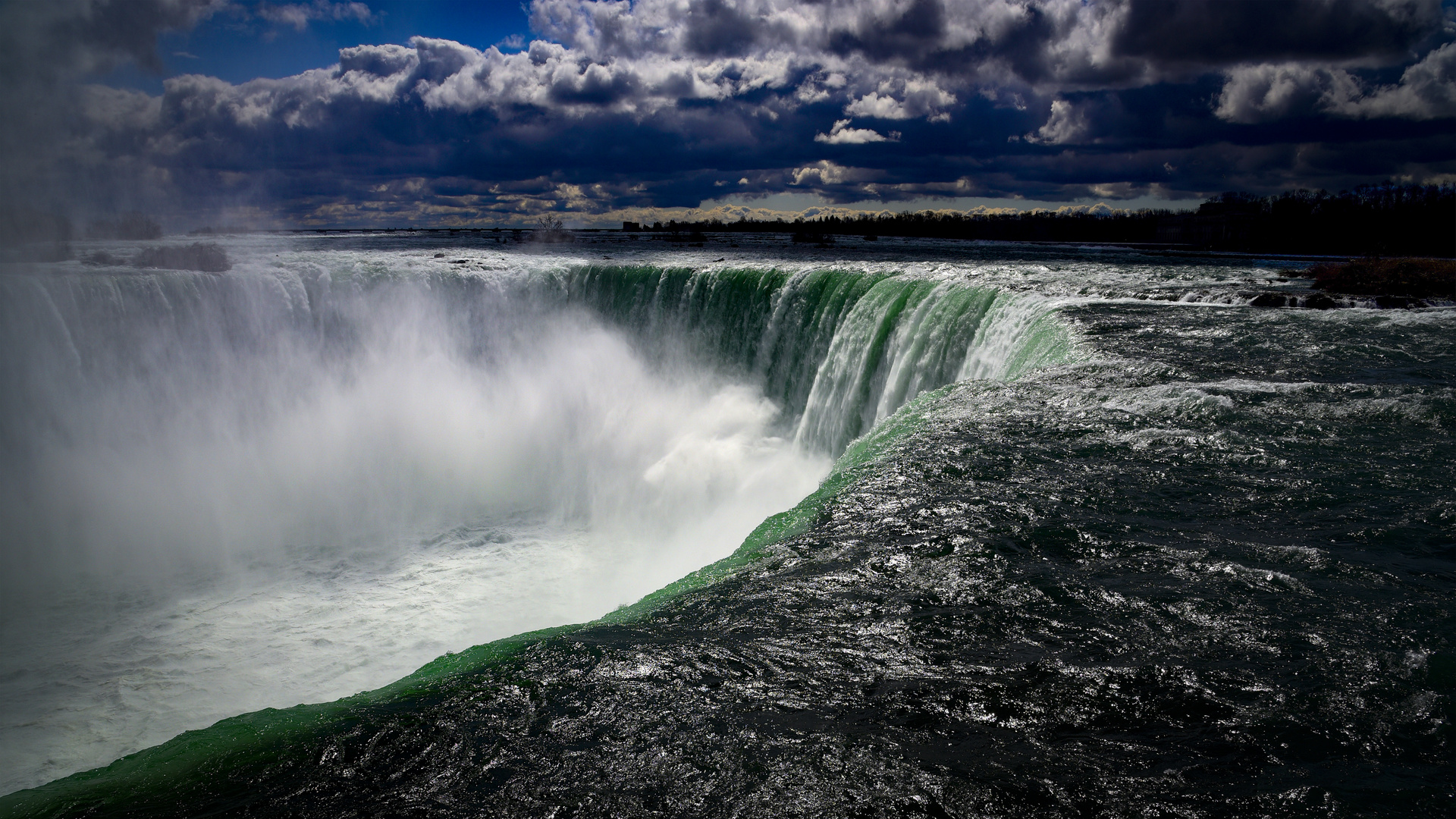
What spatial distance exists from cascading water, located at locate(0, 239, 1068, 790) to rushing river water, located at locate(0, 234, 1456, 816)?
0.27ft

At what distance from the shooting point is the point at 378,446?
1648cm

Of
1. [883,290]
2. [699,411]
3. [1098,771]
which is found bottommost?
[699,411]

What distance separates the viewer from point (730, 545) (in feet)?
37.8

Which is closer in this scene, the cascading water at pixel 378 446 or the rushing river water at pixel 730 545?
the rushing river water at pixel 730 545

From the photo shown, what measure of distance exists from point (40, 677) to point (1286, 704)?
11.7 meters

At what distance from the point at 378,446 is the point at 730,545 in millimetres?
9353

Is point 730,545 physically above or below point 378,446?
below

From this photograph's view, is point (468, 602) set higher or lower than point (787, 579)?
lower

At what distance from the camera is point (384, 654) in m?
9.15

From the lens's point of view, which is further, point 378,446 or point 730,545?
point 378,446

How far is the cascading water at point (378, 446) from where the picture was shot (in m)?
9.37

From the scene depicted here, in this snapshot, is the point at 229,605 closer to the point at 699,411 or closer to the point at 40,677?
the point at 40,677

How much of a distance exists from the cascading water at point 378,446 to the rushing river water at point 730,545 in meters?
0.08


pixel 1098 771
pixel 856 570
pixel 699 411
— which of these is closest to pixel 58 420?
pixel 699 411
